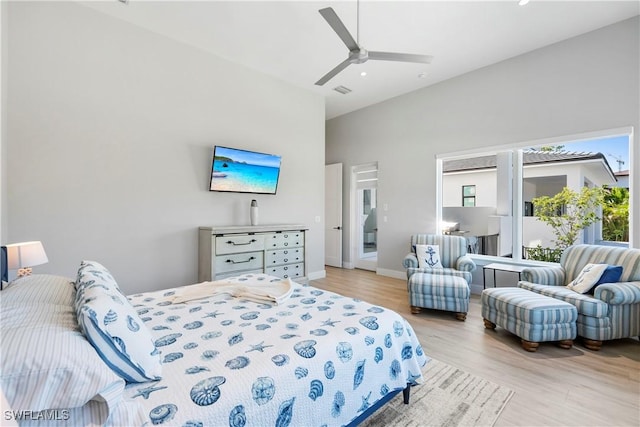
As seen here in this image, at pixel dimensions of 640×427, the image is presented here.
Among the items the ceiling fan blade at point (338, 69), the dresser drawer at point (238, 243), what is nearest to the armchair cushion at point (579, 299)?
the ceiling fan blade at point (338, 69)

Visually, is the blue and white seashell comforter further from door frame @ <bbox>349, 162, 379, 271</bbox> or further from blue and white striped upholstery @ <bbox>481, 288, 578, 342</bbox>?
door frame @ <bbox>349, 162, 379, 271</bbox>

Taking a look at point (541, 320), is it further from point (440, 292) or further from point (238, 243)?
point (238, 243)

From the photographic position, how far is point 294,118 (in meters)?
5.04

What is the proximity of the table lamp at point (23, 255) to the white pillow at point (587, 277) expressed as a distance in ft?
15.9

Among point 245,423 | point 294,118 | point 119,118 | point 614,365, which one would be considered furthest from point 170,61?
point 614,365

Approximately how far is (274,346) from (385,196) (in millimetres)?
4772

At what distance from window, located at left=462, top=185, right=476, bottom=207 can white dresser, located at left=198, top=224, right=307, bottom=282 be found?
9.17ft

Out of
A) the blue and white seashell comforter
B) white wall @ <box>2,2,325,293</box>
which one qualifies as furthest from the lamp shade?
the blue and white seashell comforter

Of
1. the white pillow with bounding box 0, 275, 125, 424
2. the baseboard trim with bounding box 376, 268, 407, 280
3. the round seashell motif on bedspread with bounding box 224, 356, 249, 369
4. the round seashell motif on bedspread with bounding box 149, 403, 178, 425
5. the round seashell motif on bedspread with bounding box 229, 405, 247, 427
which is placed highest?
the white pillow with bounding box 0, 275, 125, 424

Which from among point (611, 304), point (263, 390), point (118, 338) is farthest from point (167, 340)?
point (611, 304)

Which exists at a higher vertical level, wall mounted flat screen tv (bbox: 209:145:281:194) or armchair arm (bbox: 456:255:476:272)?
wall mounted flat screen tv (bbox: 209:145:281:194)

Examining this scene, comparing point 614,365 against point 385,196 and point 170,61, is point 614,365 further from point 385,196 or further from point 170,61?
point 170,61

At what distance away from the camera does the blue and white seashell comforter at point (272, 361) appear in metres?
1.01

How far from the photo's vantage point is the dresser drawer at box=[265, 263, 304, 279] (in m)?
4.17
